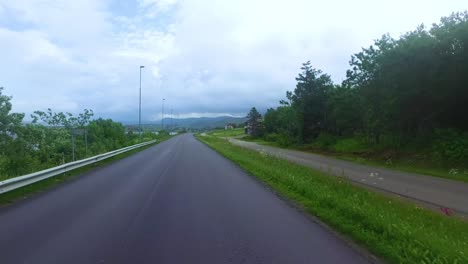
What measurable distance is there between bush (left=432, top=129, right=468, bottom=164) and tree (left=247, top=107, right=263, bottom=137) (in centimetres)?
8540

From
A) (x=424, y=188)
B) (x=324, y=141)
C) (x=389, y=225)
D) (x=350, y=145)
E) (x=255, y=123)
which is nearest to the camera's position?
(x=389, y=225)

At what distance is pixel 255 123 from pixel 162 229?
11259 cm

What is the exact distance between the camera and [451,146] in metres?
25.0

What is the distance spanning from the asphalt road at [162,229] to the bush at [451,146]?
50.5ft

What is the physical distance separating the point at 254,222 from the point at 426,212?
4589 millimetres

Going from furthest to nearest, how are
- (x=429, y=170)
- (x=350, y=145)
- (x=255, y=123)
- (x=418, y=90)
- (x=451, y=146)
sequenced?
1. (x=255, y=123)
2. (x=350, y=145)
3. (x=418, y=90)
4. (x=451, y=146)
5. (x=429, y=170)

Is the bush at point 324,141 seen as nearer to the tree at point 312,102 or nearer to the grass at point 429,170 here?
the tree at point 312,102

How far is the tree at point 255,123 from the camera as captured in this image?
114 metres

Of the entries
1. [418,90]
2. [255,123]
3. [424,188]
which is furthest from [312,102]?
[255,123]

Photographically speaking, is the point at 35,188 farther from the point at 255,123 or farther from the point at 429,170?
the point at 255,123

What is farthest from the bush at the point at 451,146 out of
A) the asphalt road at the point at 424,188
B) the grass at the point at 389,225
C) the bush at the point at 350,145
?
the bush at the point at 350,145

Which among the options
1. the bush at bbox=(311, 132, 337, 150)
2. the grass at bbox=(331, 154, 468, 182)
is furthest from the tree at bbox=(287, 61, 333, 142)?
the grass at bbox=(331, 154, 468, 182)

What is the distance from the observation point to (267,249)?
6793mm

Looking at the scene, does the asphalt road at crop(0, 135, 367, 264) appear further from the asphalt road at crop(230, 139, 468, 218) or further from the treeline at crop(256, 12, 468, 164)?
the treeline at crop(256, 12, 468, 164)
